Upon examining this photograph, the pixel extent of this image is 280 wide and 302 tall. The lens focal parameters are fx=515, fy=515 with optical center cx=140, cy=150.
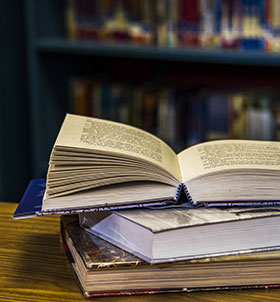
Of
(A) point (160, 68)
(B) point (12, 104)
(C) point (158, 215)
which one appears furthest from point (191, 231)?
(A) point (160, 68)

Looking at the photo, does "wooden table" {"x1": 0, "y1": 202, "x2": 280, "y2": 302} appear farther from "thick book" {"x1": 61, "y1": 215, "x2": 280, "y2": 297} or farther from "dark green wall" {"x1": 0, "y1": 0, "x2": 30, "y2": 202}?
"dark green wall" {"x1": 0, "y1": 0, "x2": 30, "y2": 202}

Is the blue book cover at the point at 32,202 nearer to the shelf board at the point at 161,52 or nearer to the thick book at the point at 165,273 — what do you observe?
the thick book at the point at 165,273

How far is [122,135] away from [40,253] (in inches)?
7.5

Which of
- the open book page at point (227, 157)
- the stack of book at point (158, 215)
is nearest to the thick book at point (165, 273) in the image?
the stack of book at point (158, 215)

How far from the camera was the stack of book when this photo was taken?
0.58m

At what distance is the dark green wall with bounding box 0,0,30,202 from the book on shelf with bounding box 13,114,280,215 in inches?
56.1

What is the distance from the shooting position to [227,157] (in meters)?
0.67

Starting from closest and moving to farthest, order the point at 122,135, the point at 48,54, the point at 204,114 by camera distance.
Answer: the point at 122,135 < the point at 204,114 < the point at 48,54

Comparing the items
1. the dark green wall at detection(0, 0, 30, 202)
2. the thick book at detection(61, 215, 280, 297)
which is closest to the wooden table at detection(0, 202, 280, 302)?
the thick book at detection(61, 215, 280, 297)

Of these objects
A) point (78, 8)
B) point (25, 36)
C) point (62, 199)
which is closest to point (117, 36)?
point (78, 8)

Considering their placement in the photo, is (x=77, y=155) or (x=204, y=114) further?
(x=204, y=114)

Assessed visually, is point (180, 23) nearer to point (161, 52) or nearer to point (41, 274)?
point (161, 52)

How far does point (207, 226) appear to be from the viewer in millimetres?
590

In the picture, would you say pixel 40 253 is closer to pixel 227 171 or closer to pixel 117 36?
pixel 227 171
